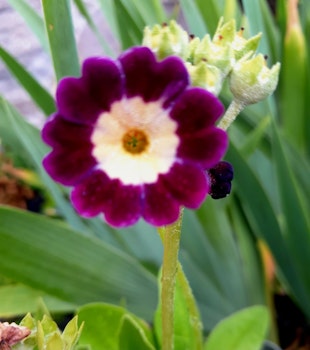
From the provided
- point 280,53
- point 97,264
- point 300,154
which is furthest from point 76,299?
point 280,53

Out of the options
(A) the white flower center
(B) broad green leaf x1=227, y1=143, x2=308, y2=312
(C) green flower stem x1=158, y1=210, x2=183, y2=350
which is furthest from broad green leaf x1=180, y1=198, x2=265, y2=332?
(A) the white flower center

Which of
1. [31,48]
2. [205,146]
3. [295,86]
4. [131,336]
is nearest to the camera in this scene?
[205,146]

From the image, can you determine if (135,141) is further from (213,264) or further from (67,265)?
(213,264)

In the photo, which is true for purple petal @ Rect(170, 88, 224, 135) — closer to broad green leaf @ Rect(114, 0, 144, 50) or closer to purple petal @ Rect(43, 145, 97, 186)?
purple petal @ Rect(43, 145, 97, 186)

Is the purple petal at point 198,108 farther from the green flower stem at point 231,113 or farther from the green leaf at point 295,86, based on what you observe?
the green leaf at point 295,86

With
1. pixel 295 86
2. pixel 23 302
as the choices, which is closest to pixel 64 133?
pixel 23 302

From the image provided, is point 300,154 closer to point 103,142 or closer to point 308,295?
point 308,295
